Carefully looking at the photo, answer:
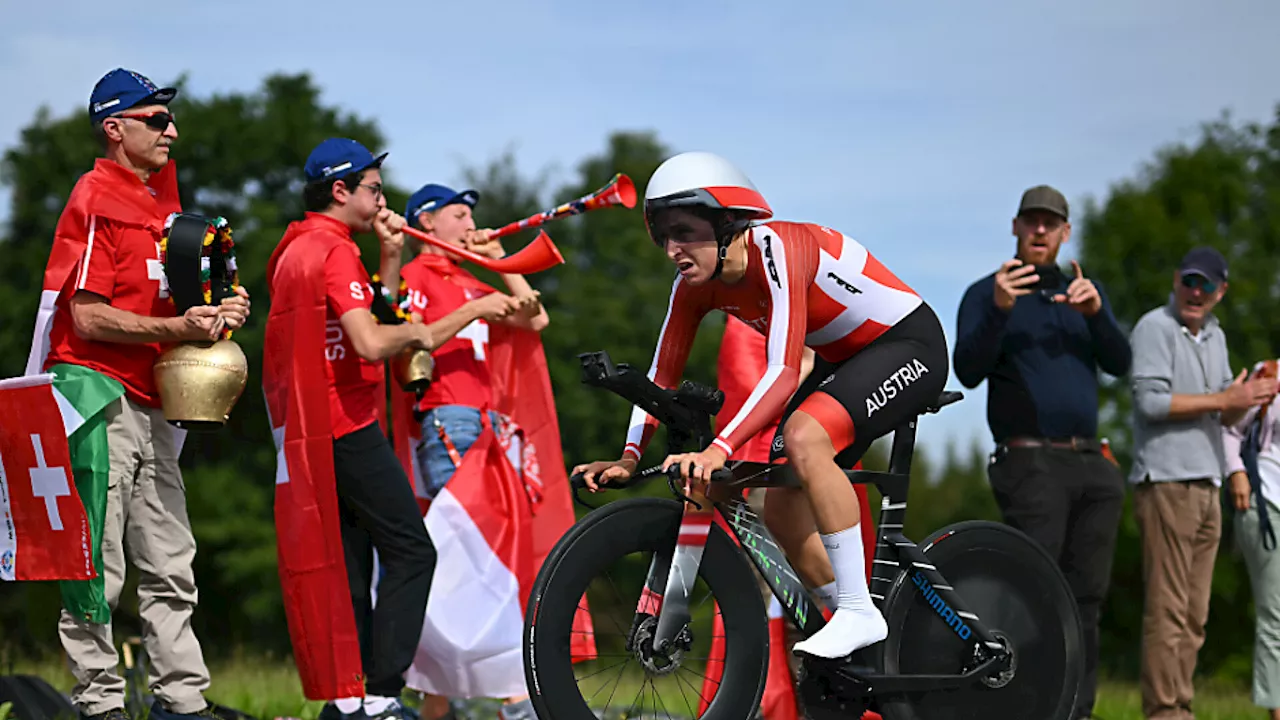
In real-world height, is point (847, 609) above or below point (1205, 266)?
below

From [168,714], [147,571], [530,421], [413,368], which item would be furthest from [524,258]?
[168,714]

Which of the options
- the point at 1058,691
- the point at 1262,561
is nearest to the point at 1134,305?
the point at 1262,561

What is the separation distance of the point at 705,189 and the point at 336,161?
2.33m

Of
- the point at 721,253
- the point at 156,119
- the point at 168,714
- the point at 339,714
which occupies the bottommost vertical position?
the point at 339,714

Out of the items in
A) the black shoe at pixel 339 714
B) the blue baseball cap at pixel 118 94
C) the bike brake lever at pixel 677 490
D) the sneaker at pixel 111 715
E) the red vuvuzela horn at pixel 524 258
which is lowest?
the black shoe at pixel 339 714

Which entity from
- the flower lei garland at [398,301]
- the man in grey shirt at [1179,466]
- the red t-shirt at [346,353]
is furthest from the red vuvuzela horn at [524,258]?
the man in grey shirt at [1179,466]

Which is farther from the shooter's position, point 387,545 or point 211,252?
point 387,545

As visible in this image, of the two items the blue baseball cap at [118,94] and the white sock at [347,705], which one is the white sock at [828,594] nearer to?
the white sock at [347,705]

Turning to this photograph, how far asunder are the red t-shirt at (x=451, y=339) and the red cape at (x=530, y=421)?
0.12 feet

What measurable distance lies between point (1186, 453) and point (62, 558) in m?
5.51

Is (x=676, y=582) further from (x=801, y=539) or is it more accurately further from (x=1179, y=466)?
(x=1179, y=466)

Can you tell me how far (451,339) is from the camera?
702 cm

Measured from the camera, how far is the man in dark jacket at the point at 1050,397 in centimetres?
691

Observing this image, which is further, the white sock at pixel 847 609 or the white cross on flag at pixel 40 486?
the white cross on flag at pixel 40 486
